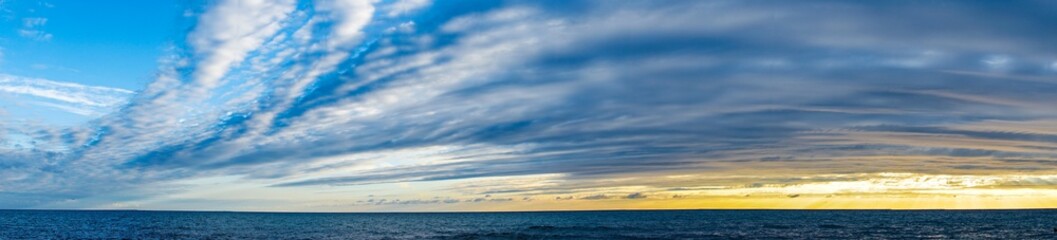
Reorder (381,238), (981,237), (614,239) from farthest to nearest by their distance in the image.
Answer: (381,238) < (981,237) < (614,239)

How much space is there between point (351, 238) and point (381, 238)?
467cm

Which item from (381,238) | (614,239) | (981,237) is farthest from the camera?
(381,238)

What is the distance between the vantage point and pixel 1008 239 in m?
83.3

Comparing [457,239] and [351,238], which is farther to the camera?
[351,238]

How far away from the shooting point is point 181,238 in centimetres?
9019

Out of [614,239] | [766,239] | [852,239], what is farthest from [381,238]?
[852,239]

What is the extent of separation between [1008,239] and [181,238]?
107403 mm

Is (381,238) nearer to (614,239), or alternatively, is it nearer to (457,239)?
(457,239)

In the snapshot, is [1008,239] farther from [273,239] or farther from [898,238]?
[273,239]

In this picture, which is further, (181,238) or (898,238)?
(181,238)

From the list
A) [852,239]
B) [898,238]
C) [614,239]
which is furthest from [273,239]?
[898,238]

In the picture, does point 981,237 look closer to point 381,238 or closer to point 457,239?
point 457,239

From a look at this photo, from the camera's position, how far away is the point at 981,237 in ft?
287

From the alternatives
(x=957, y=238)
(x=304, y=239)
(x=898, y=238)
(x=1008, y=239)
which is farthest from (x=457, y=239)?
(x=1008, y=239)
